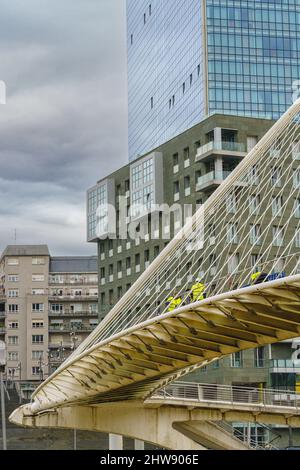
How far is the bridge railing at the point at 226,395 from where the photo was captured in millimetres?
61938

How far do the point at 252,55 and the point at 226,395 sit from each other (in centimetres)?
5065

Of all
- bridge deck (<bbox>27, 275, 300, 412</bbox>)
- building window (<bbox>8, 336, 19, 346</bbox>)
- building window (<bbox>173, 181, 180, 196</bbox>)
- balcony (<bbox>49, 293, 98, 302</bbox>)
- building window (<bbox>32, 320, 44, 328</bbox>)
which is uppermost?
building window (<bbox>173, 181, 180, 196</bbox>)

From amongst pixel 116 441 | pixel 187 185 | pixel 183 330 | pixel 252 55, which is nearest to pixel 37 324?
pixel 252 55

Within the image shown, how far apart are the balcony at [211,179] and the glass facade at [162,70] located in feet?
67.1

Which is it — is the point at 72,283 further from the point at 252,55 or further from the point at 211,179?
the point at 211,179

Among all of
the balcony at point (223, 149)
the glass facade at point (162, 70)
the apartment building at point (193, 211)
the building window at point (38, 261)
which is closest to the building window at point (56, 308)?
the building window at point (38, 261)

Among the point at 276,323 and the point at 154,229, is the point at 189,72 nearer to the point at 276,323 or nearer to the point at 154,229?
the point at 154,229

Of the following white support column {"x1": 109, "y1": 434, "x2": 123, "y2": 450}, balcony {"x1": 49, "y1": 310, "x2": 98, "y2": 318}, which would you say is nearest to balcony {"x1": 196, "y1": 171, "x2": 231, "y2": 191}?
white support column {"x1": 109, "y1": 434, "x2": 123, "y2": 450}

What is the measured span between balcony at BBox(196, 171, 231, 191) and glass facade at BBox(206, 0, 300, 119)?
22.2 meters

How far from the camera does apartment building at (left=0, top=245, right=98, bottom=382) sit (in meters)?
150

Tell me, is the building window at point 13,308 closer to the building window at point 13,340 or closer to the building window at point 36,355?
the building window at point 13,340

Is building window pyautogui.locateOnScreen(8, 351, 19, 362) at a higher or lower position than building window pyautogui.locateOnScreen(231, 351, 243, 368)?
higher

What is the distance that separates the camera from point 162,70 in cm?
12369

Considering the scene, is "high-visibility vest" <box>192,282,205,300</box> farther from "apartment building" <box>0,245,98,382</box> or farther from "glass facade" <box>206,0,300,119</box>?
"apartment building" <box>0,245,98,382</box>
